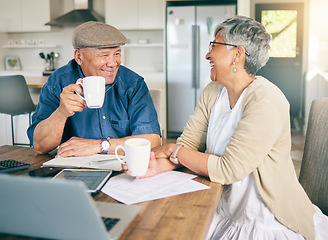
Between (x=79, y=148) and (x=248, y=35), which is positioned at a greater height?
(x=248, y=35)

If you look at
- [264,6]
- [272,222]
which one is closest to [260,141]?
[272,222]

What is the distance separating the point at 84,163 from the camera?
1.24 meters

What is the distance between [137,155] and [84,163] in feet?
1.09

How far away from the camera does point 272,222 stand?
1.22 meters

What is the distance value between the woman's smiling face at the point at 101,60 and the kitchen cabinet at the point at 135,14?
3.82 meters

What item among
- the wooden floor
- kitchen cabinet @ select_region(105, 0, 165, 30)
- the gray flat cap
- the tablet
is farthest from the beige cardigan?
kitchen cabinet @ select_region(105, 0, 165, 30)

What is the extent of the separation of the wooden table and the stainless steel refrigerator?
3955 millimetres

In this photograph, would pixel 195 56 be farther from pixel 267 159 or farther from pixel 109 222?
pixel 109 222

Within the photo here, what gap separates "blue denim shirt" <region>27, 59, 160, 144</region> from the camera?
1.62m

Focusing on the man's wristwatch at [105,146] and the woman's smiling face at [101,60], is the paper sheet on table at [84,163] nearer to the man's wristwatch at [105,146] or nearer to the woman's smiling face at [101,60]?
the man's wristwatch at [105,146]

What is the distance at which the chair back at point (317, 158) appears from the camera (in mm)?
1330

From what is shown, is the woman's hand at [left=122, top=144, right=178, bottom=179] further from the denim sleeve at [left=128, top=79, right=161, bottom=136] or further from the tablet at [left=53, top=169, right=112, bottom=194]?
the denim sleeve at [left=128, top=79, right=161, bottom=136]

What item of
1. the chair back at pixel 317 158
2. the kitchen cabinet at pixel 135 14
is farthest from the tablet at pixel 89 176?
the kitchen cabinet at pixel 135 14

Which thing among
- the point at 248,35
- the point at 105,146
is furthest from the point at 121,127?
the point at 248,35
